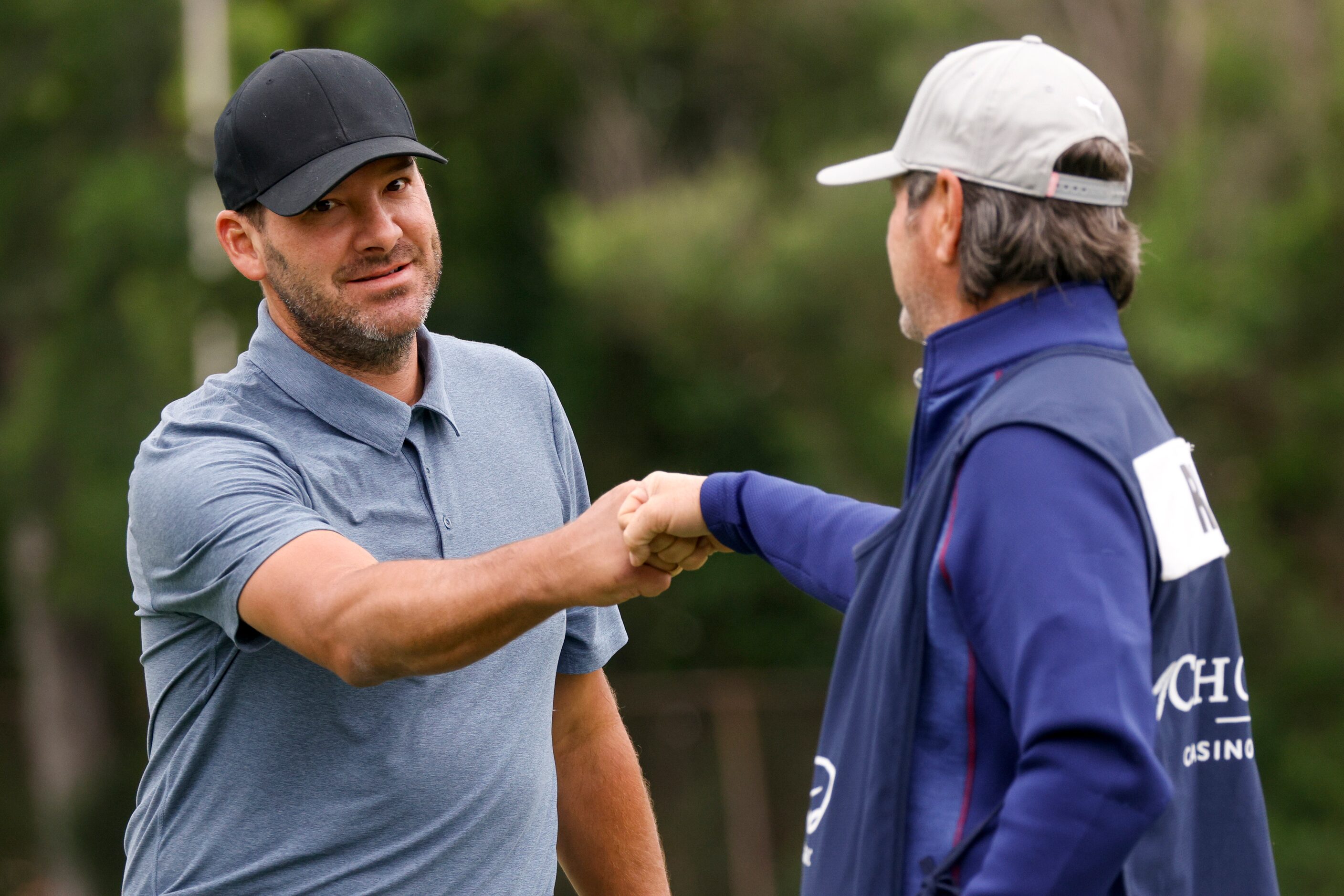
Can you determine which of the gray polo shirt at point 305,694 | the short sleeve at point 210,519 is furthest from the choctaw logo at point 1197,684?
the short sleeve at point 210,519

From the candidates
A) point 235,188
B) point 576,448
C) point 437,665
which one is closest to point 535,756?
point 437,665

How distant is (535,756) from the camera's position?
2.43m

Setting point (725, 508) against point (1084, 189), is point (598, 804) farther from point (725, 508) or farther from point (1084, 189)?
point (1084, 189)

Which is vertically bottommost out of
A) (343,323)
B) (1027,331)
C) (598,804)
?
(598,804)

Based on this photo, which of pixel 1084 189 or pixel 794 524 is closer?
pixel 1084 189

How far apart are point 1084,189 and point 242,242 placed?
4.72 ft

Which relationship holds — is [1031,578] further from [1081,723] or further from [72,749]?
[72,749]

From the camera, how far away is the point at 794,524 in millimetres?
2314

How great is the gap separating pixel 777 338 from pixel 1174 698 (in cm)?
657

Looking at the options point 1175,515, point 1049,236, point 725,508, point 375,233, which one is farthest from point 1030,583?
point 375,233

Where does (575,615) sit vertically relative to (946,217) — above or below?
below

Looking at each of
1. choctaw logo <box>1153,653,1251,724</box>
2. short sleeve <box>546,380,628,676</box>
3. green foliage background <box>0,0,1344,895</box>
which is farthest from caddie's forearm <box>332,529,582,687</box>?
green foliage background <box>0,0,1344,895</box>

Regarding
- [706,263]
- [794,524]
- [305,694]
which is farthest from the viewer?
[706,263]

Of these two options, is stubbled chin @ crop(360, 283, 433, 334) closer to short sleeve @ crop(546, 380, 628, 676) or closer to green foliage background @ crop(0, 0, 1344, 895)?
short sleeve @ crop(546, 380, 628, 676)
